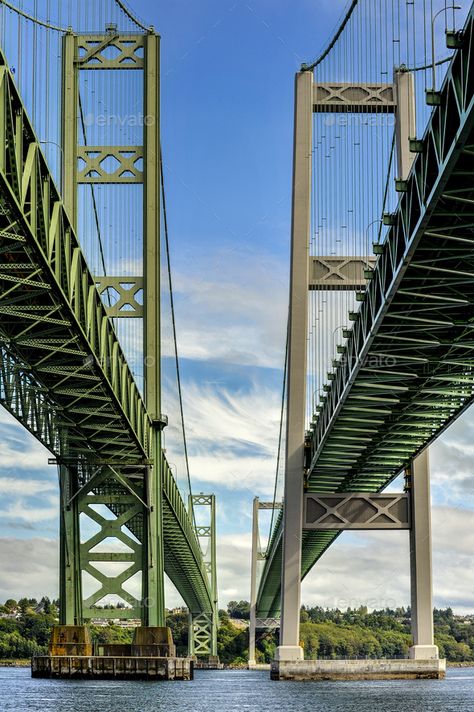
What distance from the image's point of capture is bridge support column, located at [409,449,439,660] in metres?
42.3

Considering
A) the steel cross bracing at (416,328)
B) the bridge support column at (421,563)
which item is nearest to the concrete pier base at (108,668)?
the steel cross bracing at (416,328)

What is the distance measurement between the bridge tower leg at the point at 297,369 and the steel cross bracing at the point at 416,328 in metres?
0.77

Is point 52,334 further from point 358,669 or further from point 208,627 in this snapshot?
point 208,627

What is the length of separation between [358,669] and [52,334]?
1873 cm

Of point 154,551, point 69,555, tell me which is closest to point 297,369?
point 154,551

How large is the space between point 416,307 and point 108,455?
15901 millimetres

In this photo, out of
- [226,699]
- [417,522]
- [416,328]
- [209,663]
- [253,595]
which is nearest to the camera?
[416,328]

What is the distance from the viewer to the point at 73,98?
3994cm

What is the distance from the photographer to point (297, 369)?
136 ft

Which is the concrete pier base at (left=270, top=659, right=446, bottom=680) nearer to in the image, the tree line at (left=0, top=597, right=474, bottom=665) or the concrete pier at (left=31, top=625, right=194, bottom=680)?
the concrete pier at (left=31, top=625, right=194, bottom=680)

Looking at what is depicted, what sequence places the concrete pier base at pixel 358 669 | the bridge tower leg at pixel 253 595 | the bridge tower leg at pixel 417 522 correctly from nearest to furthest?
the concrete pier base at pixel 358 669
the bridge tower leg at pixel 417 522
the bridge tower leg at pixel 253 595

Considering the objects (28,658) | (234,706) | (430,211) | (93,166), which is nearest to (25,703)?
(234,706)

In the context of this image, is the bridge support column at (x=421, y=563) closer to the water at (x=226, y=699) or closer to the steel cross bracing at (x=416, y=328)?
the steel cross bracing at (x=416, y=328)

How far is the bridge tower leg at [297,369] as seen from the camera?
136 ft
